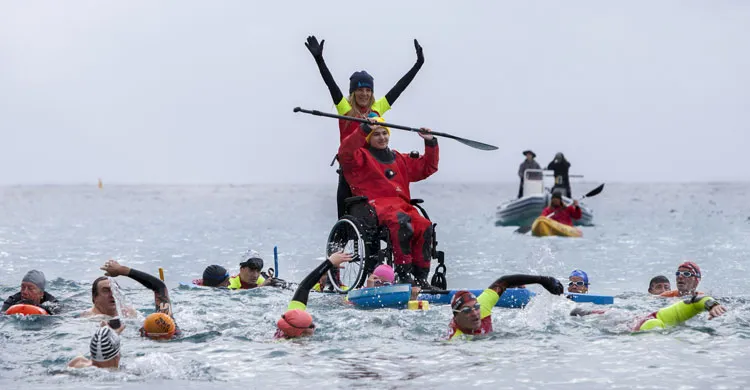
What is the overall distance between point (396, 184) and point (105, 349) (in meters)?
5.18

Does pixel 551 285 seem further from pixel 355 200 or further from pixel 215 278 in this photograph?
pixel 215 278

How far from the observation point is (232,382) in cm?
858

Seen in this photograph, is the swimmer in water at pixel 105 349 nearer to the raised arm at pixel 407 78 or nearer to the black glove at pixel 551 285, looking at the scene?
the black glove at pixel 551 285

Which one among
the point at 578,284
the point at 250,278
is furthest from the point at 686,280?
the point at 250,278

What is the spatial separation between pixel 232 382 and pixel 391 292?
3.55 metres

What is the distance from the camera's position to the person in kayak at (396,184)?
12320mm

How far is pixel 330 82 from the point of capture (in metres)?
12.7

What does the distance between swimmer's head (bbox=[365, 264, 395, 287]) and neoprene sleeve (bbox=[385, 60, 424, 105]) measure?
2.33 metres

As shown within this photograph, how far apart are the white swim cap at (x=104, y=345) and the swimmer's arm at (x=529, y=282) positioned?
380 cm

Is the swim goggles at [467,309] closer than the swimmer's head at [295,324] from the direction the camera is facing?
Yes

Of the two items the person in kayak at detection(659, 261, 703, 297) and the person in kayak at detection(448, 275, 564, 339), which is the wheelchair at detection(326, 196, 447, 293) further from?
the person in kayak at detection(659, 261, 703, 297)

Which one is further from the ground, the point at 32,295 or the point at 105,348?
the point at 32,295

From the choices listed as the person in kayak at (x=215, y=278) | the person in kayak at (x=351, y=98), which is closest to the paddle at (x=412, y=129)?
the person in kayak at (x=351, y=98)

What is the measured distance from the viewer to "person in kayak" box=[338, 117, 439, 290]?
40.4ft
